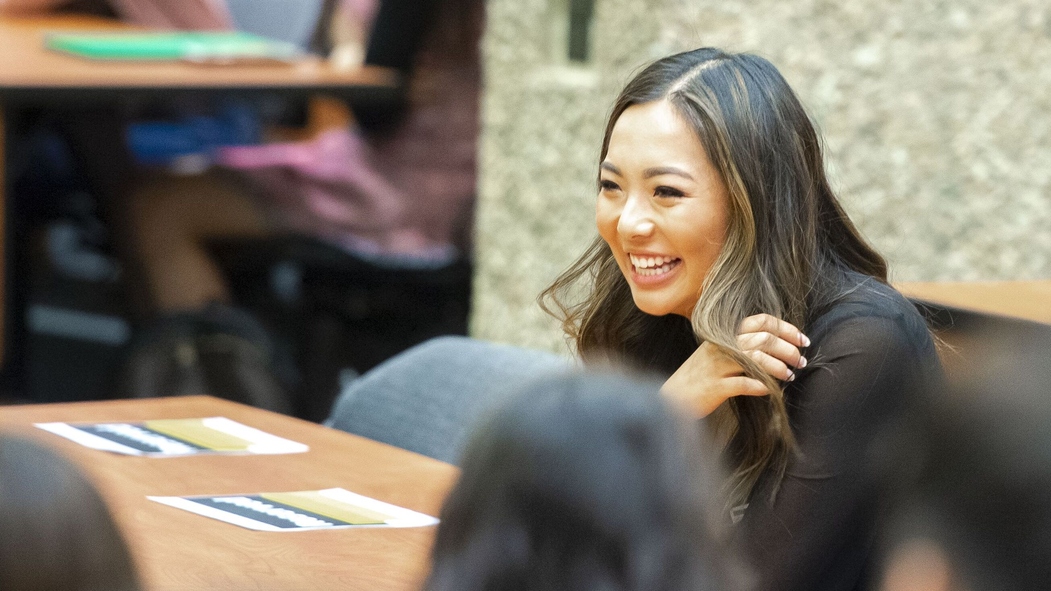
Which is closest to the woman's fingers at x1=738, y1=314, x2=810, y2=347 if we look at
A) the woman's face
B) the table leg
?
the woman's face

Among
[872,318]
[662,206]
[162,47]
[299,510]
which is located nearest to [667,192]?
[662,206]

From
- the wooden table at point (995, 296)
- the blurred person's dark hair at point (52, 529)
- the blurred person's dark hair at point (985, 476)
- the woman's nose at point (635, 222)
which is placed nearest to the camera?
the blurred person's dark hair at point (52, 529)

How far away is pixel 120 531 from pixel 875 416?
3.74 ft

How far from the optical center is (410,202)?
4.43m

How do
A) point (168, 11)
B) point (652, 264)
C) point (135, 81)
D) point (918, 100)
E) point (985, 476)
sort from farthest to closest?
1. point (168, 11)
2. point (135, 81)
3. point (918, 100)
4. point (985, 476)
5. point (652, 264)

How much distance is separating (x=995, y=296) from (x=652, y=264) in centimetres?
72

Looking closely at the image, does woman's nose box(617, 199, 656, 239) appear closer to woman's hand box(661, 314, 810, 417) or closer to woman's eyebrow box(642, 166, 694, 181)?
woman's eyebrow box(642, 166, 694, 181)

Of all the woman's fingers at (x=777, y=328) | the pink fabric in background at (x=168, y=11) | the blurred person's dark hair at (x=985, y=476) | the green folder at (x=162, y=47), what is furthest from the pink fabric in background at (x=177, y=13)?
the woman's fingers at (x=777, y=328)

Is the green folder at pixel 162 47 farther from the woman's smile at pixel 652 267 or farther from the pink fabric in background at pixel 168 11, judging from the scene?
the woman's smile at pixel 652 267

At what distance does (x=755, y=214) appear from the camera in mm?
1791

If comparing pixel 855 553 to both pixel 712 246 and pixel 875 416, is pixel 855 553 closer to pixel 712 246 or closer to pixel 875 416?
pixel 875 416

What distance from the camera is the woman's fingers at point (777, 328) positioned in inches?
69.2

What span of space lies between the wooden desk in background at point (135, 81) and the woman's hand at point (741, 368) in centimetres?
257

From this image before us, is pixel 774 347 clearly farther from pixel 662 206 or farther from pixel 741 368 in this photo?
pixel 662 206
